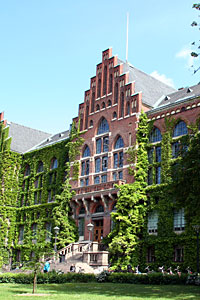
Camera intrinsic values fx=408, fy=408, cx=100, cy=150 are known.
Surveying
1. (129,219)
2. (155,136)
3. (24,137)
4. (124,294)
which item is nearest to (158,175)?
(155,136)

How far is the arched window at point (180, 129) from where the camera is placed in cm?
3991

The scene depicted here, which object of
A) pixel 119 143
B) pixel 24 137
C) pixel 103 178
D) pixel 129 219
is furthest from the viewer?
pixel 24 137

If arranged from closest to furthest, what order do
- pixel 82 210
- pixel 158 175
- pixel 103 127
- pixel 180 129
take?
pixel 180 129
pixel 158 175
pixel 82 210
pixel 103 127

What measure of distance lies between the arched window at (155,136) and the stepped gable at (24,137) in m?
25.4

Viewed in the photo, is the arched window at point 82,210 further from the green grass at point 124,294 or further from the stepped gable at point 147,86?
the green grass at point 124,294

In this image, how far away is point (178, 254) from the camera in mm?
36938

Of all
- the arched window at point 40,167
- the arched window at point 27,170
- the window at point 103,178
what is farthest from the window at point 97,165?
the arched window at point 27,170

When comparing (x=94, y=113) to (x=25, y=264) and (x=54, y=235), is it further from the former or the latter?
(x=25, y=264)

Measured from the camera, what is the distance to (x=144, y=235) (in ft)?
130

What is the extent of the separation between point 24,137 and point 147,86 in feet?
78.1

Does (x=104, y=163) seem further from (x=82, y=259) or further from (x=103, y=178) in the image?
(x=82, y=259)

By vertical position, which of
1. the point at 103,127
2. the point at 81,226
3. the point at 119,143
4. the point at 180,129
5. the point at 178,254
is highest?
the point at 103,127

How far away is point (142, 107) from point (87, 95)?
9.58 m

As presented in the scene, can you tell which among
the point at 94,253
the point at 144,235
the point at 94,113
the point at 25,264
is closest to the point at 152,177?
the point at 144,235
